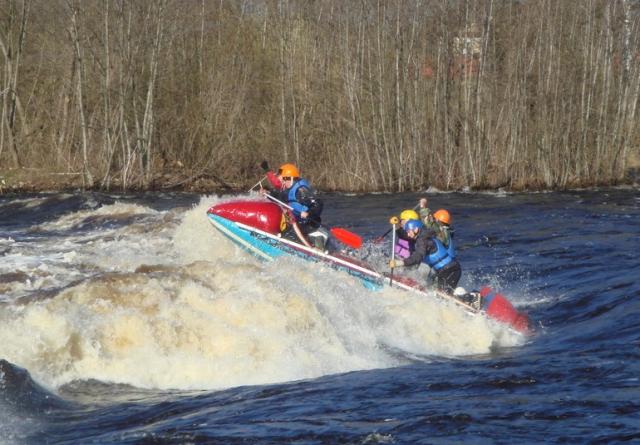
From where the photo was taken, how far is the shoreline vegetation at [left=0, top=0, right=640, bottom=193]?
2686 cm

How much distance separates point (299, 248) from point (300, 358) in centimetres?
392

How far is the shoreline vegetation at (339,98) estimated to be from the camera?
26859mm

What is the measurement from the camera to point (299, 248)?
13.4m

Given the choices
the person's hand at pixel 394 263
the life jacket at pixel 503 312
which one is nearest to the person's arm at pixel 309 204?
the person's hand at pixel 394 263

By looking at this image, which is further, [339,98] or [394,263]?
[339,98]

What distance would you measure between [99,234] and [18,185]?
30.7 feet

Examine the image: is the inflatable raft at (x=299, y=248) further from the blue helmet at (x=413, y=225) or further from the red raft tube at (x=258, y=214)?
the blue helmet at (x=413, y=225)

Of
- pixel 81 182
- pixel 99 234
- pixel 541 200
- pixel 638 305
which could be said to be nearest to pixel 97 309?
pixel 638 305

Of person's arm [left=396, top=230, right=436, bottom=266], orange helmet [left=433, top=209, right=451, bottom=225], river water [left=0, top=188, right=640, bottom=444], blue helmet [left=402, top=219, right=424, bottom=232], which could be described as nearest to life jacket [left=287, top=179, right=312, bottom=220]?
river water [left=0, top=188, right=640, bottom=444]

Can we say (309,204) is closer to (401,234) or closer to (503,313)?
(401,234)

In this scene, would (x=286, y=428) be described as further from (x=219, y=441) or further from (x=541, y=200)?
(x=541, y=200)

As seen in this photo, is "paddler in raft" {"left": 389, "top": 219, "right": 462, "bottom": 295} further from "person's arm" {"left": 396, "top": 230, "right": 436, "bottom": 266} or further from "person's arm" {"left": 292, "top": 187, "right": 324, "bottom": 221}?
"person's arm" {"left": 292, "top": 187, "right": 324, "bottom": 221}

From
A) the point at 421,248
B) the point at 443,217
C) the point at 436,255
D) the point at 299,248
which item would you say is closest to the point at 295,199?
the point at 299,248

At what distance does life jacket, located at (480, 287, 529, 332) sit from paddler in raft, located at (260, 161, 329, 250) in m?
2.63
